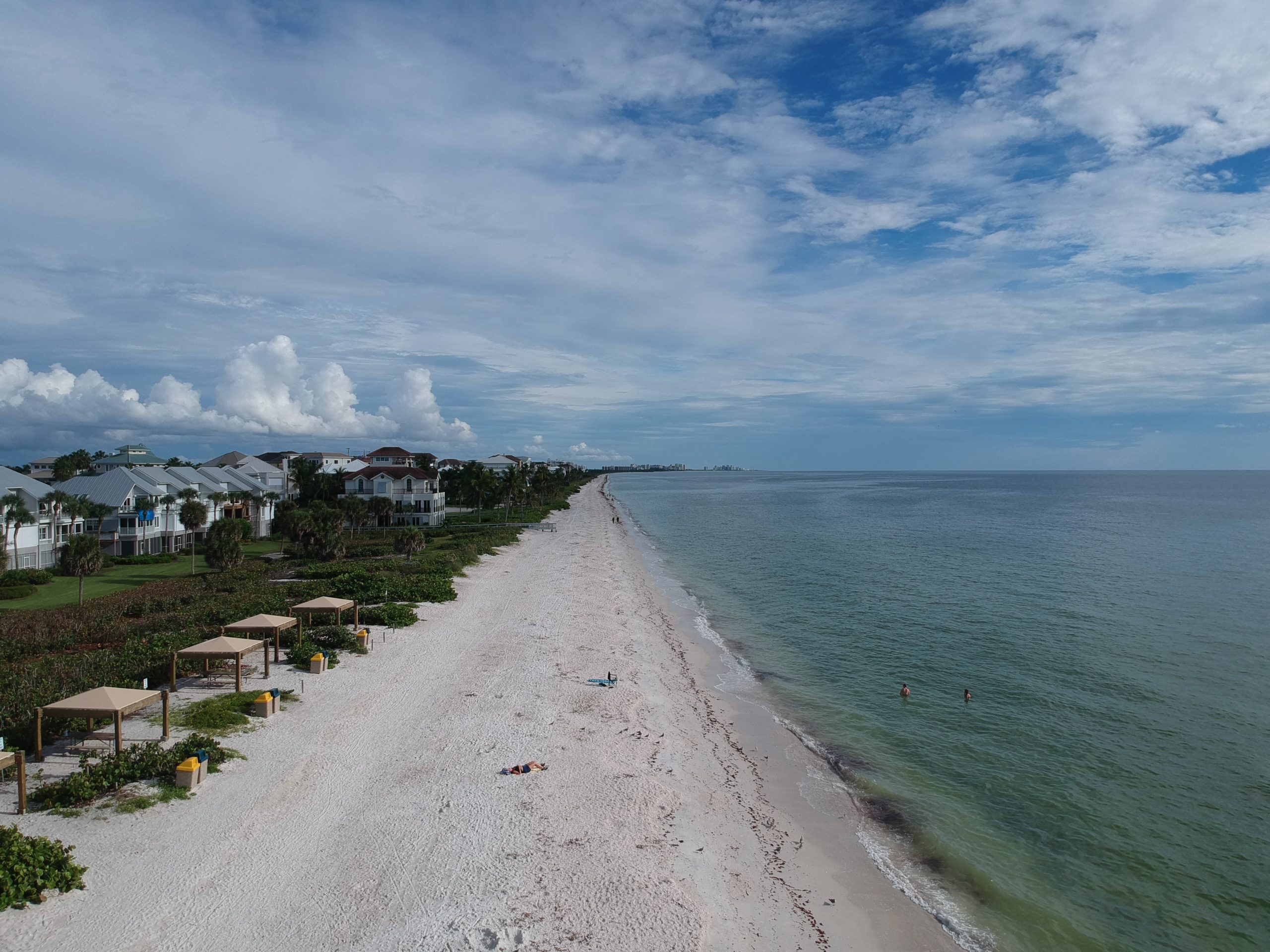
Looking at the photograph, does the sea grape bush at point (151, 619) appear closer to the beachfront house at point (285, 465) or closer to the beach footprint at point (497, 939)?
the beach footprint at point (497, 939)

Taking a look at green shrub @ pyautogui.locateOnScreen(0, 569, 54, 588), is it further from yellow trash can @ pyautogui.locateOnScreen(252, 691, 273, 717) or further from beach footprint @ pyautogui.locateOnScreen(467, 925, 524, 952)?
beach footprint @ pyautogui.locateOnScreen(467, 925, 524, 952)

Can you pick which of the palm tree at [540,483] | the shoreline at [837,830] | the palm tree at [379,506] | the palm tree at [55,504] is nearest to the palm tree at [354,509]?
the palm tree at [379,506]

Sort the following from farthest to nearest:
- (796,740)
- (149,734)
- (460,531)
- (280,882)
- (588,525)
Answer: (588,525) < (460,531) < (796,740) < (149,734) < (280,882)

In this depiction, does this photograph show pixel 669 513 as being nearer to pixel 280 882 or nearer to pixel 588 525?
pixel 588 525

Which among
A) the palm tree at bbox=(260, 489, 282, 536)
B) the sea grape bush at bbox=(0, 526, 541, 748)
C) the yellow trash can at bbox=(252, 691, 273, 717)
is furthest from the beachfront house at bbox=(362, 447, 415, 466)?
the yellow trash can at bbox=(252, 691, 273, 717)

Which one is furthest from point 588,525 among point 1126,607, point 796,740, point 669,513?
point 796,740

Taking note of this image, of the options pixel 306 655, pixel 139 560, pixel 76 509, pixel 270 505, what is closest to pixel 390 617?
pixel 306 655
